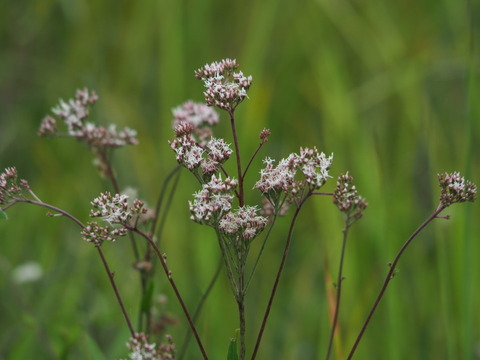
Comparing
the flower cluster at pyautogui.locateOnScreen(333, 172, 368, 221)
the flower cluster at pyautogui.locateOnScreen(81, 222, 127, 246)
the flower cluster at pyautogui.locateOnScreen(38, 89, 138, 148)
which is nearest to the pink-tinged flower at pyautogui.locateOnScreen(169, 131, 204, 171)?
the flower cluster at pyautogui.locateOnScreen(81, 222, 127, 246)

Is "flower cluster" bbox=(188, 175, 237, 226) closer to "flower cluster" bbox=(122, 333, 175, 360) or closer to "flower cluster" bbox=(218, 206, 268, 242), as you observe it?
"flower cluster" bbox=(218, 206, 268, 242)

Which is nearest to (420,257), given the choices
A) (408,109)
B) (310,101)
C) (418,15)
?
(408,109)

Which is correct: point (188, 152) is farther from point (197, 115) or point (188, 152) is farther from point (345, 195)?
point (197, 115)

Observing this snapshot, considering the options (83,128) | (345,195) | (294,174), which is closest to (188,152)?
(294,174)

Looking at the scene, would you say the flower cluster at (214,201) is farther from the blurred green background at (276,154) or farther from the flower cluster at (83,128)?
the blurred green background at (276,154)

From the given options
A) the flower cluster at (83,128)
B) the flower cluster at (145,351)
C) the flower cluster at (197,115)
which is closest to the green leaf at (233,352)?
the flower cluster at (145,351)

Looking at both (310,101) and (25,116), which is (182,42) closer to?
(310,101)
